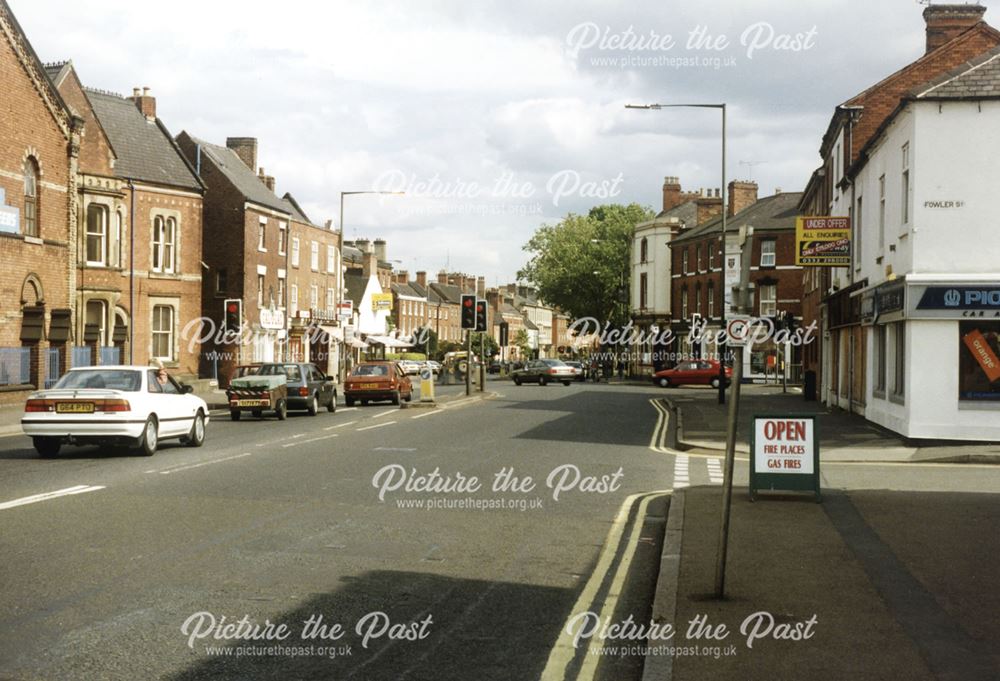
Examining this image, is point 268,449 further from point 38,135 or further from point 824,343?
→ point 824,343

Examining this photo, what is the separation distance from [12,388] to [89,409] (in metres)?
16.2

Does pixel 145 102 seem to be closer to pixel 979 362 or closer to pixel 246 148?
pixel 246 148

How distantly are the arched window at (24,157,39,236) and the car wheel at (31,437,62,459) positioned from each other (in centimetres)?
1756

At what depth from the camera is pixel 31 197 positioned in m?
32.9

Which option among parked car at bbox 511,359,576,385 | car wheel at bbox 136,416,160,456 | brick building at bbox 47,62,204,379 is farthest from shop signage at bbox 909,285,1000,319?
parked car at bbox 511,359,576,385

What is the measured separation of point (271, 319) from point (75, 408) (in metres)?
35.8

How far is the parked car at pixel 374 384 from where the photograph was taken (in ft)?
115

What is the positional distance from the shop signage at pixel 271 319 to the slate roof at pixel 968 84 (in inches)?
1430

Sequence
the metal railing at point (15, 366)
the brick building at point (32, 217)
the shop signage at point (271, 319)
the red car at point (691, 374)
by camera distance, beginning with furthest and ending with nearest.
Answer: the red car at point (691, 374), the shop signage at point (271, 319), the brick building at point (32, 217), the metal railing at point (15, 366)

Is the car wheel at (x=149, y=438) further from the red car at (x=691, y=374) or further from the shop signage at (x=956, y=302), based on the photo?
the red car at (x=691, y=374)

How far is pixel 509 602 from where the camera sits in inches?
301

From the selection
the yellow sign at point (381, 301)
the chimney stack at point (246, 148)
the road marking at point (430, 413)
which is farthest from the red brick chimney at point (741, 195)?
the road marking at point (430, 413)

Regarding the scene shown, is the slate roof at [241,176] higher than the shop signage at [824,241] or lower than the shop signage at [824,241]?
higher

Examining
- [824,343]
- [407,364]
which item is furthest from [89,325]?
[407,364]
